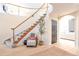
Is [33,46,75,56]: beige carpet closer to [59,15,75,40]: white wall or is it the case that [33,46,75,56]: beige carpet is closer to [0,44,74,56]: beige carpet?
[0,44,74,56]: beige carpet

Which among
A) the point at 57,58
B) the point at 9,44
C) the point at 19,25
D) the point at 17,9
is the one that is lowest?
the point at 57,58

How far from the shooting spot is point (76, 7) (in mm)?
1917

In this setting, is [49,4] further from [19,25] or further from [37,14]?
[19,25]

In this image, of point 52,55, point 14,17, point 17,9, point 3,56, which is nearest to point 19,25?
point 14,17

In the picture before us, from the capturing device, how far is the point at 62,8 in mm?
1937

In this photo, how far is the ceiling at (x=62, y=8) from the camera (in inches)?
75.2

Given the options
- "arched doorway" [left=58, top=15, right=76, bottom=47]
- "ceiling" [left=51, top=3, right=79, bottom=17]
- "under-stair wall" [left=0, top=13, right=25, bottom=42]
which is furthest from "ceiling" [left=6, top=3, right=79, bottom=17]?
"under-stair wall" [left=0, top=13, right=25, bottom=42]

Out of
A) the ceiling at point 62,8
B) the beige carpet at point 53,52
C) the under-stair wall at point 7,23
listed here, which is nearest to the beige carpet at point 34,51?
the beige carpet at point 53,52

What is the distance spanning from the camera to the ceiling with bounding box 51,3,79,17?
6.26ft

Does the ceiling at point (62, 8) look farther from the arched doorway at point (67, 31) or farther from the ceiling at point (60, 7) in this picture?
the arched doorway at point (67, 31)

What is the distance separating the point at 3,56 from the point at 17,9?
0.89 m

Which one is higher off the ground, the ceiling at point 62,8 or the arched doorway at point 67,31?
the ceiling at point 62,8

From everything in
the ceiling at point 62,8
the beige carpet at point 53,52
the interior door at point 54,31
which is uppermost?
the ceiling at point 62,8

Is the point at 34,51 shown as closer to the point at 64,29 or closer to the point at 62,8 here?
the point at 64,29
